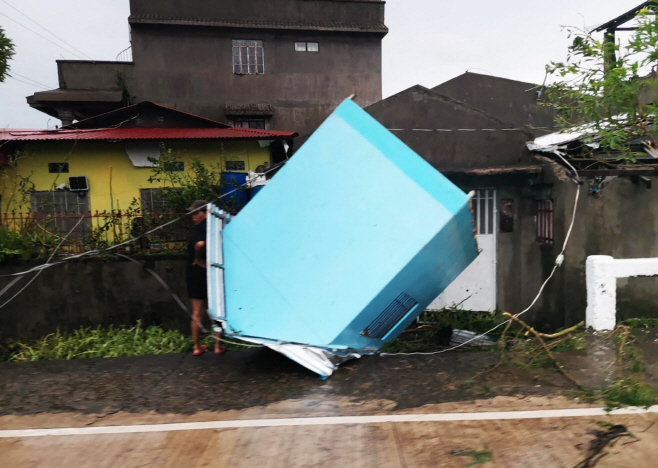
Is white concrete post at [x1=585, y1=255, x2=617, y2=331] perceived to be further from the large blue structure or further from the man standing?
the man standing

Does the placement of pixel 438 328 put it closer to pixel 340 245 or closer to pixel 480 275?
pixel 480 275

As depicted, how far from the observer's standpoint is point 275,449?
3314mm

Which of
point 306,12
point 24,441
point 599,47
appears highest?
point 306,12

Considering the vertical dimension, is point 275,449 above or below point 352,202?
below

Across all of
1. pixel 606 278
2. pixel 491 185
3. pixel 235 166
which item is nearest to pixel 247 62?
pixel 235 166

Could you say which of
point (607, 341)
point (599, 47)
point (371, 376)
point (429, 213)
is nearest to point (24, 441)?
point (371, 376)

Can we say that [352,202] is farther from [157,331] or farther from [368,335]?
[157,331]

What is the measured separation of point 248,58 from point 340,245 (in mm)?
14824

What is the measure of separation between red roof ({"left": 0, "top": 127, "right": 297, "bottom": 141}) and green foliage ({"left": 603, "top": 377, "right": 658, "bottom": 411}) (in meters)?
7.34

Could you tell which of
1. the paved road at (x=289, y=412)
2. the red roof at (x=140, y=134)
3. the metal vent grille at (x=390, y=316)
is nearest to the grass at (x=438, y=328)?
the metal vent grille at (x=390, y=316)

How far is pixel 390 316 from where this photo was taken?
194 inches

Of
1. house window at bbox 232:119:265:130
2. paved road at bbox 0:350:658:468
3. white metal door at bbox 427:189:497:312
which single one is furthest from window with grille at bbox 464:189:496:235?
house window at bbox 232:119:265:130

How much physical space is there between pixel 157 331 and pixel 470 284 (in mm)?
5878

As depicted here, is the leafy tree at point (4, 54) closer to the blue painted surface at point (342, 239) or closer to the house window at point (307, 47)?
the blue painted surface at point (342, 239)
